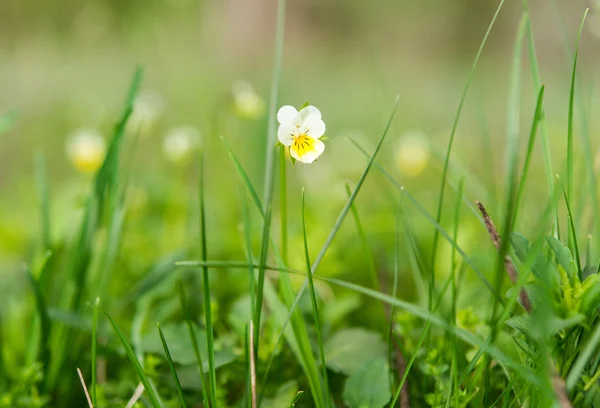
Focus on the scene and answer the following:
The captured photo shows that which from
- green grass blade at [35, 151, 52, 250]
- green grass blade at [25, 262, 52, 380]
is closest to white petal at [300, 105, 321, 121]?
green grass blade at [25, 262, 52, 380]

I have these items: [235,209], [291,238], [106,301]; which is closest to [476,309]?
[291,238]

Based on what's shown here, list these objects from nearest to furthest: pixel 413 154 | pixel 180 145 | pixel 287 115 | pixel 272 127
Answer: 1. pixel 287 115
2. pixel 272 127
3. pixel 180 145
4. pixel 413 154

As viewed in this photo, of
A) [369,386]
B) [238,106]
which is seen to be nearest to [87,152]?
[238,106]

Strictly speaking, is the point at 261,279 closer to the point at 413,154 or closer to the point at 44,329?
the point at 44,329

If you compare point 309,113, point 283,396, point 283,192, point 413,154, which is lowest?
point 283,396

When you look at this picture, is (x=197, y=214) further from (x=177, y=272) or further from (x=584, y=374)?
(x=584, y=374)

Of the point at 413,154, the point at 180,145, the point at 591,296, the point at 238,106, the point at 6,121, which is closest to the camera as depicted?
the point at 591,296

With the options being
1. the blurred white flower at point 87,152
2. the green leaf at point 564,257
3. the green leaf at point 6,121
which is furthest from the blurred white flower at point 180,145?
the green leaf at point 564,257

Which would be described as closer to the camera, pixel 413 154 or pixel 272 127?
pixel 272 127
